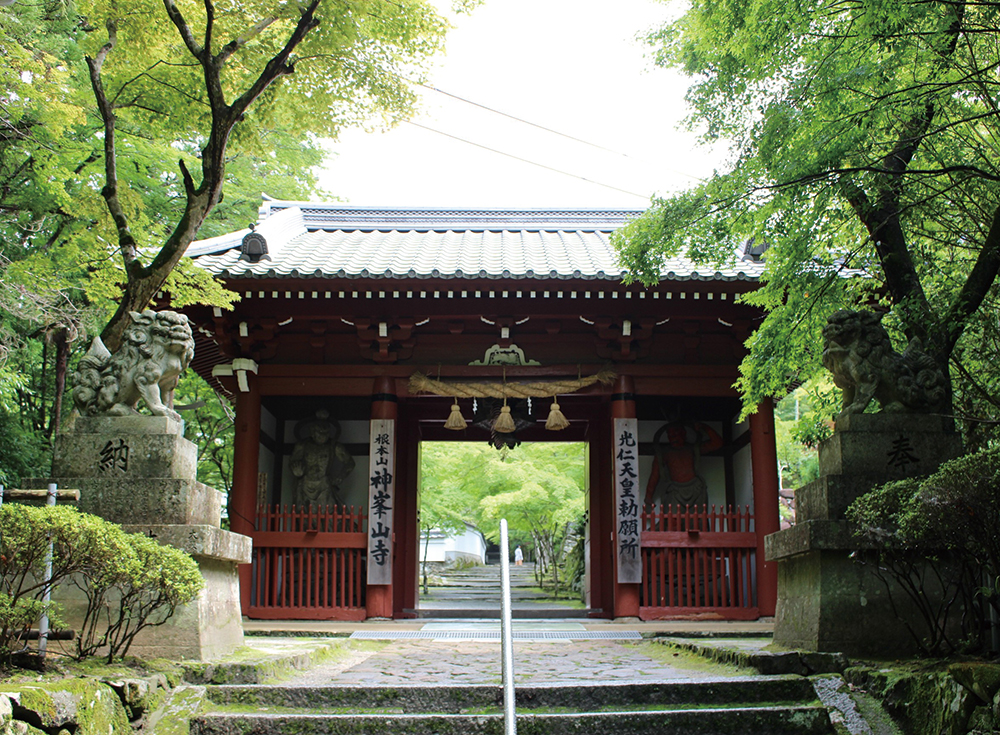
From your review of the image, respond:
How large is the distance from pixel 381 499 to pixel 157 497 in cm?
515

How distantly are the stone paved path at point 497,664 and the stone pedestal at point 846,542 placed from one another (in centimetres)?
66

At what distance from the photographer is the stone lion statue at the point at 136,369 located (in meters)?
5.61

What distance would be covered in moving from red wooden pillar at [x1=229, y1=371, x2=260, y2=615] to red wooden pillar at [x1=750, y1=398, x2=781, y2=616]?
643cm

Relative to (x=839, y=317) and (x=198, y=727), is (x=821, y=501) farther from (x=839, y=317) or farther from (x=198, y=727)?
(x=198, y=727)

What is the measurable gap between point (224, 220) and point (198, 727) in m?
13.2

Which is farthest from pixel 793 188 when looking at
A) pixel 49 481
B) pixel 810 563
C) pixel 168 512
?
pixel 49 481

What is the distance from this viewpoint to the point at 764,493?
1025 centimetres

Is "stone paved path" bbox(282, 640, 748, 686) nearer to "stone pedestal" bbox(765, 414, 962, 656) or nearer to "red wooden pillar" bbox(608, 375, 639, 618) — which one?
"stone pedestal" bbox(765, 414, 962, 656)

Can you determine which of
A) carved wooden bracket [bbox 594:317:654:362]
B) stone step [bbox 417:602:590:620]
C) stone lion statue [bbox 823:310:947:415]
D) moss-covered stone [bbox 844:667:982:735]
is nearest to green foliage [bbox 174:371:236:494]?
stone step [bbox 417:602:590:620]

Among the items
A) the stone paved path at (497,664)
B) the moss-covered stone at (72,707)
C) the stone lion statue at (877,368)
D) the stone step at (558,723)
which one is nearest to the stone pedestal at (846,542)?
the stone lion statue at (877,368)

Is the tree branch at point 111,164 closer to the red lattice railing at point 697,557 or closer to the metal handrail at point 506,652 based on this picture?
the metal handrail at point 506,652

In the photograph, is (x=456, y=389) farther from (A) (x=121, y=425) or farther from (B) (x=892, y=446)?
(B) (x=892, y=446)

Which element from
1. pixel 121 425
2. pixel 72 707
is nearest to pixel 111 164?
pixel 121 425

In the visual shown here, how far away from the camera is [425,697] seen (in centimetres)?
468
